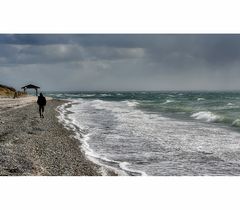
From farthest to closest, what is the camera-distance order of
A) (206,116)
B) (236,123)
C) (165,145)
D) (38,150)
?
(206,116) → (236,123) → (165,145) → (38,150)

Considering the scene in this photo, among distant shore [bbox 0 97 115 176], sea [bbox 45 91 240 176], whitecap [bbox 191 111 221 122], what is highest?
distant shore [bbox 0 97 115 176]

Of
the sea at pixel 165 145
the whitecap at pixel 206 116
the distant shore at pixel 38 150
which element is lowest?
the whitecap at pixel 206 116

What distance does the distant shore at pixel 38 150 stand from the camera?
870cm

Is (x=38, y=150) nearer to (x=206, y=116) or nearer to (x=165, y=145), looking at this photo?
(x=165, y=145)

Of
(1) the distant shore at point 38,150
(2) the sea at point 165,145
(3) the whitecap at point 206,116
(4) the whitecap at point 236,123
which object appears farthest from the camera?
(3) the whitecap at point 206,116

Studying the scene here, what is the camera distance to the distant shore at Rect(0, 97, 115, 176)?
28.6 ft

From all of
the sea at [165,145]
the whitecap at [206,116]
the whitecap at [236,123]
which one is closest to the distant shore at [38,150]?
the sea at [165,145]

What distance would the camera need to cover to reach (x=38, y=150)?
1035 cm

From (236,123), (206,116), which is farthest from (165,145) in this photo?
(206,116)

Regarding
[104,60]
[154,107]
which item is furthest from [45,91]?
[154,107]

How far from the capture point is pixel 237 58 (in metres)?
10.1

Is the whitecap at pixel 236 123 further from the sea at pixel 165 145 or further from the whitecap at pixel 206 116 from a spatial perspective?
the whitecap at pixel 206 116

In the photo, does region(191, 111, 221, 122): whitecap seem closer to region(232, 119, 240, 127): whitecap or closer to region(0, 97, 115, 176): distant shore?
region(232, 119, 240, 127): whitecap

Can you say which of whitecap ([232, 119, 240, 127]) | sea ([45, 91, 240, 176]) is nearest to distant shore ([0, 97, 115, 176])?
sea ([45, 91, 240, 176])
